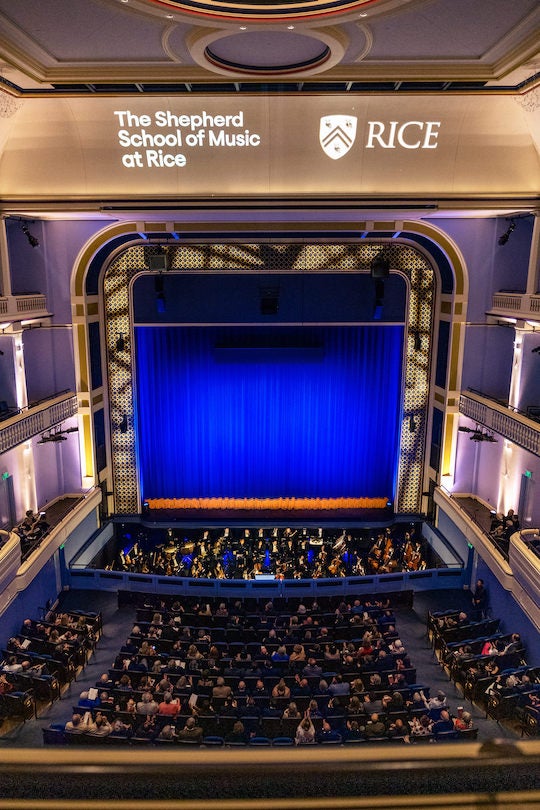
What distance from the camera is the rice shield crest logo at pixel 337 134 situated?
12.3m

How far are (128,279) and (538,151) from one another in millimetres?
11747

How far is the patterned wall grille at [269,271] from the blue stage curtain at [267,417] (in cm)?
42

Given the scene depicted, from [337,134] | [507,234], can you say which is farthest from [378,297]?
[337,134]

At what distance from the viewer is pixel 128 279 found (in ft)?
58.8

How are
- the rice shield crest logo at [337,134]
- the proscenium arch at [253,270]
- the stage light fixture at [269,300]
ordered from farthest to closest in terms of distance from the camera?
the stage light fixture at [269,300] < the proscenium arch at [253,270] < the rice shield crest logo at [337,134]

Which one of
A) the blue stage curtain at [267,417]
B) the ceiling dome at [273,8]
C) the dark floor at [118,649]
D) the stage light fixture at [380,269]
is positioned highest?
the ceiling dome at [273,8]

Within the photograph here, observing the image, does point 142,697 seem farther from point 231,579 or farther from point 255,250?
point 255,250

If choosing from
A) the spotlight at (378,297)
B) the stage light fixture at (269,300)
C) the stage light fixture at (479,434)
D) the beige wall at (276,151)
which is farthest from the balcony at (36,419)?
the stage light fixture at (479,434)

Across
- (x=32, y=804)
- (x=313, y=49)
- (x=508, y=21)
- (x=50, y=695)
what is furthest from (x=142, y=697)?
(x=508, y=21)

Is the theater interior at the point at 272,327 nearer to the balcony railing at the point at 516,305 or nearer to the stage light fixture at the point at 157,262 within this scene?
the balcony railing at the point at 516,305

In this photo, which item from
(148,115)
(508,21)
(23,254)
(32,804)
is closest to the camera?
(32,804)

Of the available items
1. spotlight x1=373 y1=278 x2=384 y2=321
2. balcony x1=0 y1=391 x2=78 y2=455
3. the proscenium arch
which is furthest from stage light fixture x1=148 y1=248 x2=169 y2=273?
spotlight x1=373 y1=278 x2=384 y2=321

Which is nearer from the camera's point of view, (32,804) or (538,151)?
(32,804)

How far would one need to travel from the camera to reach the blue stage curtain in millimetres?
18781
